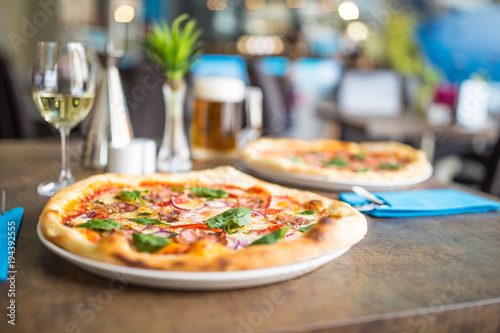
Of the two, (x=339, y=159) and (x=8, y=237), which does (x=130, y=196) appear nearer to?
(x=8, y=237)

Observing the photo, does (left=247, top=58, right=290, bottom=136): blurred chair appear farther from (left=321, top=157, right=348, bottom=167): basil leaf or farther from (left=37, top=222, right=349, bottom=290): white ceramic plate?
(left=37, top=222, right=349, bottom=290): white ceramic plate

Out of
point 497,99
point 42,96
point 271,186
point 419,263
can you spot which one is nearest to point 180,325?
point 419,263

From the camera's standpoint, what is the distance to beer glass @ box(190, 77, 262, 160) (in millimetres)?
1978

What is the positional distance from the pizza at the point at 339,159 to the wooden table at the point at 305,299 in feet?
1.86

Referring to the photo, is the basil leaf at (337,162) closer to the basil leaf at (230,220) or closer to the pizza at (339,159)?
the pizza at (339,159)

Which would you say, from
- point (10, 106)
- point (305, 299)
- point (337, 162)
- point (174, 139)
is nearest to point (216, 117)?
point (174, 139)

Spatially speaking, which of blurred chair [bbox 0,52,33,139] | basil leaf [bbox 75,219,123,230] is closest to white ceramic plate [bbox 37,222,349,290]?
basil leaf [bbox 75,219,123,230]

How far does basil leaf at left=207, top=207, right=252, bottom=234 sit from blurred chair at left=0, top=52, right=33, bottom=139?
2583 mm

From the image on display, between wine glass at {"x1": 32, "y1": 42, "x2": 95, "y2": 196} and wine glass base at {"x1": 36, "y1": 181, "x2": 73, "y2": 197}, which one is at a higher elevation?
wine glass at {"x1": 32, "y1": 42, "x2": 95, "y2": 196}

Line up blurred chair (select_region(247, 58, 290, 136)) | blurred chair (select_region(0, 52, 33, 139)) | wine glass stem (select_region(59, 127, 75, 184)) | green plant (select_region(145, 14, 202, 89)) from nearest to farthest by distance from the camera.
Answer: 1. wine glass stem (select_region(59, 127, 75, 184))
2. green plant (select_region(145, 14, 202, 89))
3. blurred chair (select_region(0, 52, 33, 139))
4. blurred chair (select_region(247, 58, 290, 136))

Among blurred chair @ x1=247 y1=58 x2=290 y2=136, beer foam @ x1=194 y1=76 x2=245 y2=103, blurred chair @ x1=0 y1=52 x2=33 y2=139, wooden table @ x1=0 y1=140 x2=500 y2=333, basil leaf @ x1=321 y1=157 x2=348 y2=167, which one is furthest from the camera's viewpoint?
blurred chair @ x1=247 y1=58 x2=290 y2=136

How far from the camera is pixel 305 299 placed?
2.52ft

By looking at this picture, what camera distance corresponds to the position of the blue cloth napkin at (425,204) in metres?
1.27

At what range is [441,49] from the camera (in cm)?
671
